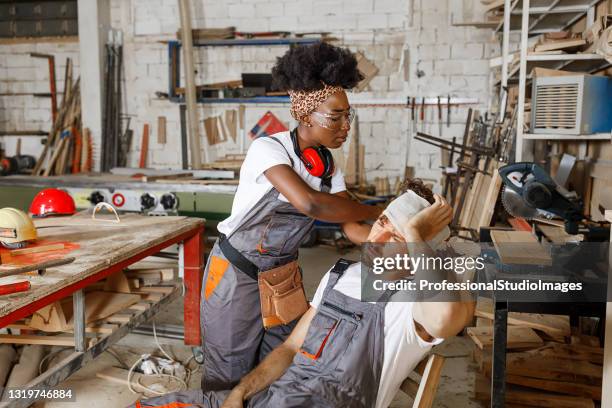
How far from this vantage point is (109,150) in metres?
6.83

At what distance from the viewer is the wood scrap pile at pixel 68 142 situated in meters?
6.63

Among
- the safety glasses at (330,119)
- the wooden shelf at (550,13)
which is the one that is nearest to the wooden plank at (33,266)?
the safety glasses at (330,119)

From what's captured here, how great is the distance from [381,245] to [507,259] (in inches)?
28.8

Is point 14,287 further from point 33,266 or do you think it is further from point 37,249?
point 37,249

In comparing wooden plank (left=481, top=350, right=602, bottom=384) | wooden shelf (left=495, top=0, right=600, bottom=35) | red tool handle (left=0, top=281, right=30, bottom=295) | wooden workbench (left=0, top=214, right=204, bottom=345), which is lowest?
wooden plank (left=481, top=350, right=602, bottom=384)

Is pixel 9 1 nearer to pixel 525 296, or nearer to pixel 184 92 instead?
pixel 184 92

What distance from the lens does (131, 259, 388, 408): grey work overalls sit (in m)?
1.63

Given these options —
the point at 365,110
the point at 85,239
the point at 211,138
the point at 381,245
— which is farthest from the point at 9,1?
the point at 381,245

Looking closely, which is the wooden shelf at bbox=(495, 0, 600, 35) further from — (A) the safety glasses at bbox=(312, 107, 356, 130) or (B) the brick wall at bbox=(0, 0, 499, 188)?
(A) the safety glasses at bbox=(312, 107, 356, 130)

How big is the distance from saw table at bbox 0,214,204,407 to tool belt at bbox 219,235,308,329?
0.47 m

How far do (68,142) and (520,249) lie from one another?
5.95 metres

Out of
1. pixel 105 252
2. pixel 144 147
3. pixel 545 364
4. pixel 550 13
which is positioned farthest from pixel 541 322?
pixel 144 147

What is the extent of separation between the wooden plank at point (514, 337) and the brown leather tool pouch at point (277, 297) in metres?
1.23

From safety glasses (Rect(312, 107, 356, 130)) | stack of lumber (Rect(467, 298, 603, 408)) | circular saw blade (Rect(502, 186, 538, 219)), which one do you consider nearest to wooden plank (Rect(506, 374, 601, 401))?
stack of lumber (Rect(467, 298, 603, 408))
